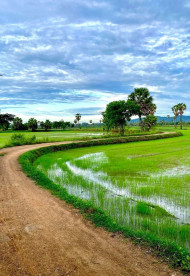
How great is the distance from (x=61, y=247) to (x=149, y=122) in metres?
64.6

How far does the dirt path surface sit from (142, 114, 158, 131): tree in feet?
203

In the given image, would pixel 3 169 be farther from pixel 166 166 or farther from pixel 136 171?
pixel 166 166

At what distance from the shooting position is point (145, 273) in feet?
14.2

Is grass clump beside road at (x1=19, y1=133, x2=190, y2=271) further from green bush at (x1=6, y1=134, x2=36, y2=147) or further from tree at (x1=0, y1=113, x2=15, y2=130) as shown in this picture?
green bush at (x1=6, y1=134, x2=36, y2=147)

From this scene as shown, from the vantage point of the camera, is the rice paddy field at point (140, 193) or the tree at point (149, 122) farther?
the tree at point (149, 122)

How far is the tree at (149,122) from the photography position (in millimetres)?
66750

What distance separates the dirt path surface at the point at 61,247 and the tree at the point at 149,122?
61878mm

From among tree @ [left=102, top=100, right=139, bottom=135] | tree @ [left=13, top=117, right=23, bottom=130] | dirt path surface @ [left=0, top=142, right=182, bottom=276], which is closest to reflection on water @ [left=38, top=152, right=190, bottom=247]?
dirt path surface @ [left=0, top=142, right=182, bottom=276]

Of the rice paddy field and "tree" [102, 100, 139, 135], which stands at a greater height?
"tree" [102, 100, 139, 135]

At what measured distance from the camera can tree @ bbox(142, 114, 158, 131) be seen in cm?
6675

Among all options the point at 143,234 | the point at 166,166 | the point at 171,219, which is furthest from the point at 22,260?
the point at 166,166

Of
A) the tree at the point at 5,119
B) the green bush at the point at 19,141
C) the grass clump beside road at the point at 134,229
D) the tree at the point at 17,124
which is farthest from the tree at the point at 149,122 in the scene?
the tree at the point at 17,124

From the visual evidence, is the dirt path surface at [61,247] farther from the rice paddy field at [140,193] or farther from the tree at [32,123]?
the tree at [32,123]

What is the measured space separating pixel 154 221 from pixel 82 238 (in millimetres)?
2562
